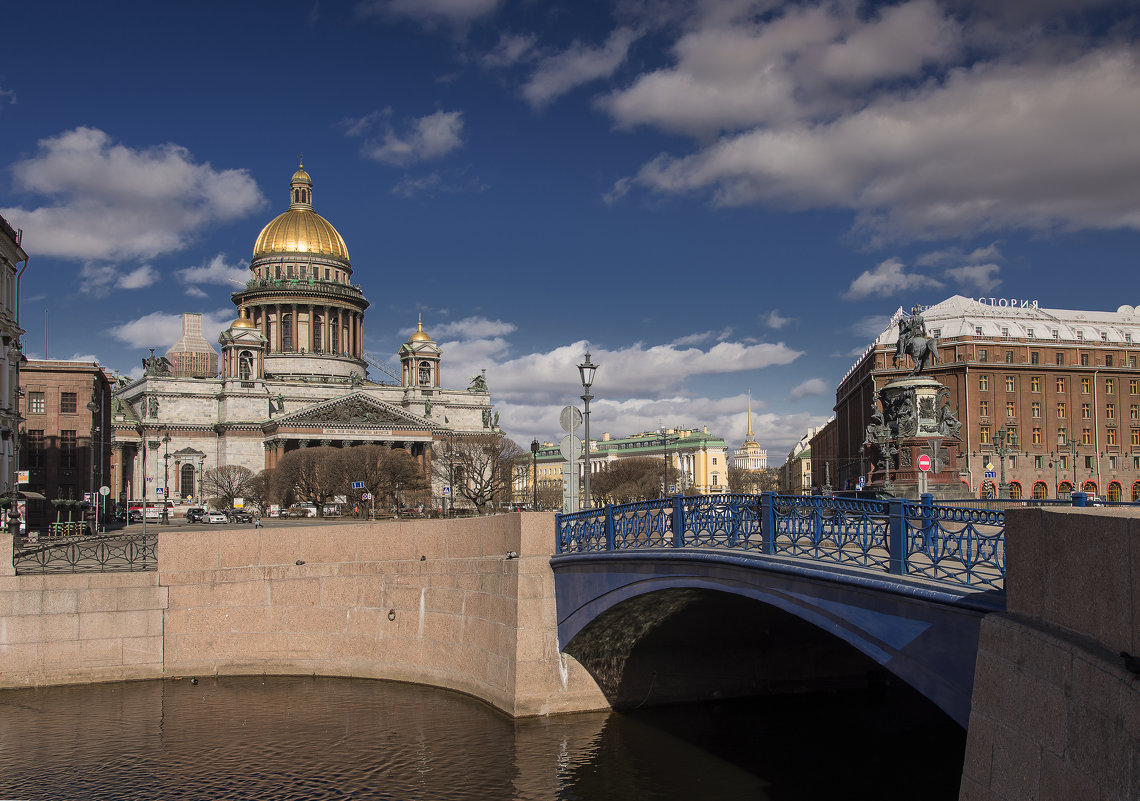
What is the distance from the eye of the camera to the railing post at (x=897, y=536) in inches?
457

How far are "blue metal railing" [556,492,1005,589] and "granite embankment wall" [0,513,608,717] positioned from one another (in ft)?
16.3

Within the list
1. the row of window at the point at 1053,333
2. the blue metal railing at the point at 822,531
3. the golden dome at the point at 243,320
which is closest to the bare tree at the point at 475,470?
the golden dome at the point at 243,320

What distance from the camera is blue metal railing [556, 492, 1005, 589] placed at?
10969 mm

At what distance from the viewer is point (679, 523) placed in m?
17.5

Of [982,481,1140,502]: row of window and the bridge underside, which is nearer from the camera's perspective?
the bridge underside

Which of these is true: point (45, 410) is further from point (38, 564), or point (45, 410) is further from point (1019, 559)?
point (1019, 559)

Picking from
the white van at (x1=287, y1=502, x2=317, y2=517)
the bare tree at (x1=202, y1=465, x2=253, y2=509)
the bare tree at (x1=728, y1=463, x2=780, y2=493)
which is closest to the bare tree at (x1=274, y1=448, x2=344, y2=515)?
the white van at (x1=287, y1=502, x2=317, y2=517)

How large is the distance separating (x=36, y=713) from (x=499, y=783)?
12.6 m

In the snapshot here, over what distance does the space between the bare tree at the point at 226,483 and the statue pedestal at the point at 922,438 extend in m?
69.3

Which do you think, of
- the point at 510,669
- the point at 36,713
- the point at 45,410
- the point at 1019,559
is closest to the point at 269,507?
the point at 45,410

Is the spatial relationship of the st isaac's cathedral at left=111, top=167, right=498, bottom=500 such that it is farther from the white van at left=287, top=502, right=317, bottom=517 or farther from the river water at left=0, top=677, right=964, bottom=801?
the river water at left=0, top=677, right=964, bottom=801

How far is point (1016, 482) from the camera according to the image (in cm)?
8162

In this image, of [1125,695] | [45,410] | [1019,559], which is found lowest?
[1125,695]

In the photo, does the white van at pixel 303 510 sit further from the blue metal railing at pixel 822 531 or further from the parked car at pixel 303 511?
the blue metal railing at pixel 822 531
